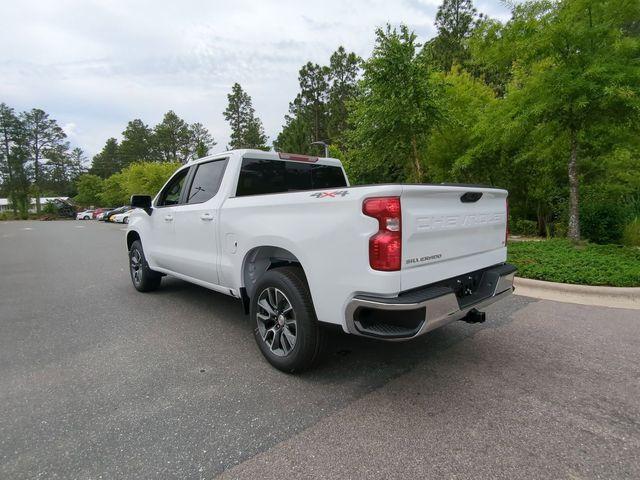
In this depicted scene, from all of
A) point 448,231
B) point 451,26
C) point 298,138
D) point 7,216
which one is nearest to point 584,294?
point 448,231

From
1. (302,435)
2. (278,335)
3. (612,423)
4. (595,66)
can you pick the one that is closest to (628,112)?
(595,66)

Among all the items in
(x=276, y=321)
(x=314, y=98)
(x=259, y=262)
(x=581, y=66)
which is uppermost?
(x=314, y=98)

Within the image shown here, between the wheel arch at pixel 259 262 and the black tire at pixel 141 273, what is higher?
the wheel arch at pixel 259 262

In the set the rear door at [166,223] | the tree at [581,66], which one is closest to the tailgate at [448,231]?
the rear door at [166,223]

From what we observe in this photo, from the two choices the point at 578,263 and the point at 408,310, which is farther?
the point at 578,263

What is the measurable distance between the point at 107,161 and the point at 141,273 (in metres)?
102

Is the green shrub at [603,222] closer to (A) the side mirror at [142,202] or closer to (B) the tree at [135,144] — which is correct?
(A) the side mirror at [142,202]

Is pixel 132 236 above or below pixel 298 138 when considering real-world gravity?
below

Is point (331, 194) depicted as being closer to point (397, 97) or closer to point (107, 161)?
point (397, 97)

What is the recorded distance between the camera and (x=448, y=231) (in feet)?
9.57

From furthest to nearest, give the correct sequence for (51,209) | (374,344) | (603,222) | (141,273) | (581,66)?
(51,209) < (603,222) < (581,66) < (141,273) < (374,344)

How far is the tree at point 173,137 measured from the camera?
7462 centimetres

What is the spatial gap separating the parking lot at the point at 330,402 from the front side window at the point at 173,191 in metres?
1.60

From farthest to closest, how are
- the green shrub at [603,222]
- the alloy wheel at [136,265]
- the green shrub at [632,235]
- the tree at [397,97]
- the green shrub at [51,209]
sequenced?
the green shrub at [51,209] → the tree at [397,97] → the green shrub at [603,222] → the green shrub at [632,235] → the alloy wheel at [136,265]
